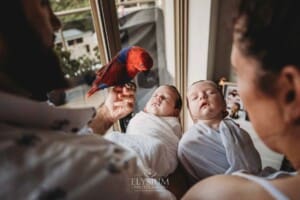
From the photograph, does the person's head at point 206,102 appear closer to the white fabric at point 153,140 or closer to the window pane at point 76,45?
the white fabric at point 153,140

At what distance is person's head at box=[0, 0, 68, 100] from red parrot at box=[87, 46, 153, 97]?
40cm

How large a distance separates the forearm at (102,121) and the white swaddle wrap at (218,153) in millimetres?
345

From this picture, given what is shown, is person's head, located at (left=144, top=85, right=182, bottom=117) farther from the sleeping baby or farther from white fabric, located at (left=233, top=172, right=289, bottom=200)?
white fabric, located at (left=233, top=172, right=289, bottom=200)

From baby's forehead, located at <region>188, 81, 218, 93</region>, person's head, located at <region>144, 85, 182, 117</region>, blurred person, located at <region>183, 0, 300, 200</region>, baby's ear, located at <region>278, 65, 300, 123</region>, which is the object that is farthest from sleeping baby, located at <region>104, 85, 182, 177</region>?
baby's ear, located at <region>278, 65, 300, 123</region>

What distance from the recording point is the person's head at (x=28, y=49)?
0.42 m

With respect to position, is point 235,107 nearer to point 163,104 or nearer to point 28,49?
point 163,104

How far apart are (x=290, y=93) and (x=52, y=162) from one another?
1.39ft

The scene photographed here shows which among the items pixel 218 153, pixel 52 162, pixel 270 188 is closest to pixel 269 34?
pixel 270 188

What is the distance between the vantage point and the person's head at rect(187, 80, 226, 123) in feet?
4.39

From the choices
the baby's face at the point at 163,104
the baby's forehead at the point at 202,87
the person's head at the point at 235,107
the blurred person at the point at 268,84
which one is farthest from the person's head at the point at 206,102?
the blurred person at the point at 268,84

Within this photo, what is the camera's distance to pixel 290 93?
1.54ft

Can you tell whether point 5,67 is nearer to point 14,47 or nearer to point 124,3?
point 14,47

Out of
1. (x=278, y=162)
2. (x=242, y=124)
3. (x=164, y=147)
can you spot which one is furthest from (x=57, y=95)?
(x=278, y=162)

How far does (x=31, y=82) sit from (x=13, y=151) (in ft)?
0.68
